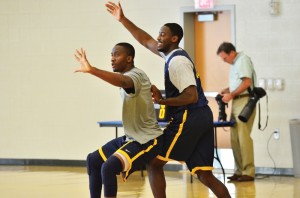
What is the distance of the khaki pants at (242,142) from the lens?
9164 mm

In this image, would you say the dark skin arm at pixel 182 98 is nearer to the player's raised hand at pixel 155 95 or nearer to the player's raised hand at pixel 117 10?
the player's raised hand at pixel 155 95

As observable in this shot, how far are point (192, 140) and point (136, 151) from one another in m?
0.46

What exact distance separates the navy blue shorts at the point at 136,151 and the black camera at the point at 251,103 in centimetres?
344

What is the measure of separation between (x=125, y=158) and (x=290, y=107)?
473cm

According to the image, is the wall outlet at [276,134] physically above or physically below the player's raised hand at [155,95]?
below

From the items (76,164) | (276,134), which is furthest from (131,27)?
(76,164)

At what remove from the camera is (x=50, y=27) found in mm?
11273

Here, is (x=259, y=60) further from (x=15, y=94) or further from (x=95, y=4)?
(x=15, y=94)

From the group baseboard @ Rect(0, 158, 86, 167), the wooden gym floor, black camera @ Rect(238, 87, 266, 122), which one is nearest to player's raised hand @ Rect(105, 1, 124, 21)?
the wooden gym floor

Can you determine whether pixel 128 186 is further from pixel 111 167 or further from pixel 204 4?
pixel 111 167

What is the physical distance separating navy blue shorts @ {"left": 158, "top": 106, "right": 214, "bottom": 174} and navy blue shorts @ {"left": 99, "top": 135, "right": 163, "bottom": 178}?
80 millimetres

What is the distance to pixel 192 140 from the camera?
567 centimetres

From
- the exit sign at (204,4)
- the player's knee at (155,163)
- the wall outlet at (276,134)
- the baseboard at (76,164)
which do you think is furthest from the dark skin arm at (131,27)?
the baseboard at (76,164)

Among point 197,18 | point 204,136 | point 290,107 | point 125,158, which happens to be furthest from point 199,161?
point 197,18
